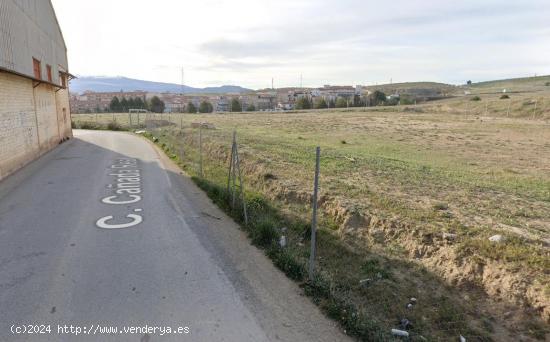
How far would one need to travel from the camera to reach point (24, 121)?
15195 millimetres

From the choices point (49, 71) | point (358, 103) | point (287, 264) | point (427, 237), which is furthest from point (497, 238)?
point (358, 103)

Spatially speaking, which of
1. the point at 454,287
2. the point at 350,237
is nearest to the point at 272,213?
the point at 350,237

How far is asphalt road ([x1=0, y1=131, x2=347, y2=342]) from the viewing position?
150 inches

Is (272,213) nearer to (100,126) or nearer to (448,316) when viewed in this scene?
(448,316)

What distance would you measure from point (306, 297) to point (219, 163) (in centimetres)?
1045

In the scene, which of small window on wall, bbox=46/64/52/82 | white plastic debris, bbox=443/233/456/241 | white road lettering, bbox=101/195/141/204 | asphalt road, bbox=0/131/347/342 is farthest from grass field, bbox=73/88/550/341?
small window on wall, bbox=46/64/52/82

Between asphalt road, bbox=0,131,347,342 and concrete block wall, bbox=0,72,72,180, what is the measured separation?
499 cm

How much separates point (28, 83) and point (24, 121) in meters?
1.99

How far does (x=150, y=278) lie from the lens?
4.86 meters

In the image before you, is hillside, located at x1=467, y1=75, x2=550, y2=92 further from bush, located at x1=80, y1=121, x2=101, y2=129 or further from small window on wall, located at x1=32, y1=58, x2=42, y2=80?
small window on wall, located at x1=32, y1=58, x2=42, y2=80

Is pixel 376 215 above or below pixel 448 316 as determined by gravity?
above

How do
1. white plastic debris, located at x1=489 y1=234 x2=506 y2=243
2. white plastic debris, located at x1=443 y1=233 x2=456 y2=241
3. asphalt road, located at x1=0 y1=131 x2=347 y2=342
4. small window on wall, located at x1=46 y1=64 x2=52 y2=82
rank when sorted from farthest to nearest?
small window on wall, located at x1=46 y1=64 x2=52 y2=82
white plastic debris, located at x1=443 y1=233 x2=456 y2=241
white plastic debris, located at x1=489 y1=234 x2=506 y2=243
asphalt road, located at x1=0 y1=131 x2=347 y2=342

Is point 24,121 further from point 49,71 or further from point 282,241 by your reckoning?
point 282,241

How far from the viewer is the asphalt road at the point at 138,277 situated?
3811 mm
